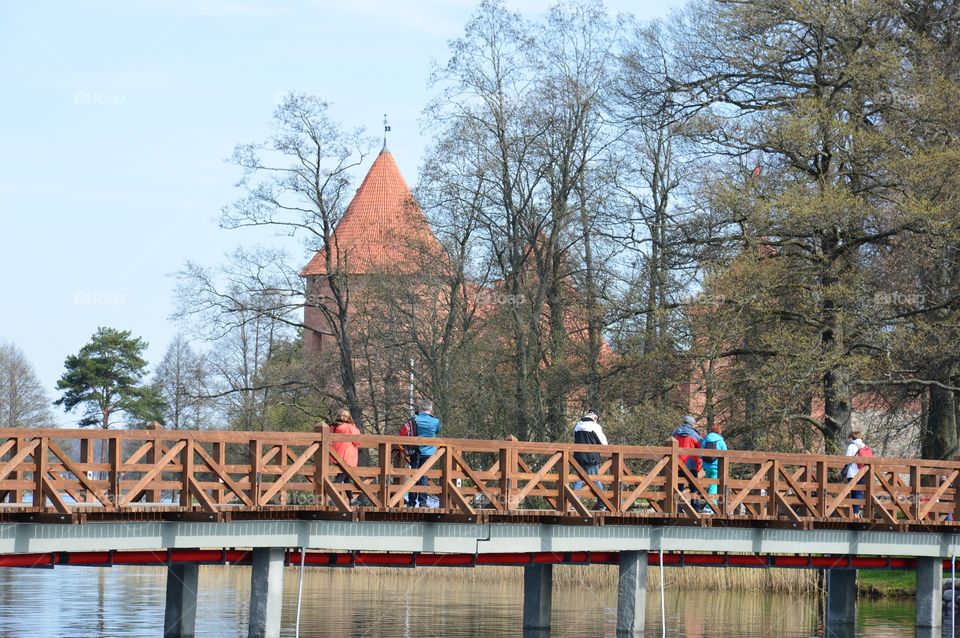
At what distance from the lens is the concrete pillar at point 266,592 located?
18.8m

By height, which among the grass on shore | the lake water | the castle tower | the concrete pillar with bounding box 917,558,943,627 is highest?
the castle tower

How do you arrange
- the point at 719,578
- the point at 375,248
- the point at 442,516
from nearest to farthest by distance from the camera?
1. the point at 442,516
2. the point at 719,578
3. the point at 375,248

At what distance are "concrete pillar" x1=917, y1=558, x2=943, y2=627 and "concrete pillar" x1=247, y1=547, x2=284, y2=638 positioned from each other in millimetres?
11212

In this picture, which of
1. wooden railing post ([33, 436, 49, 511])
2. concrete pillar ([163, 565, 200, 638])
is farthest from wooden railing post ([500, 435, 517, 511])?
wooden railing post ([33, 436, 49, 511])

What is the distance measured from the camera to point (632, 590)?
2197 cm

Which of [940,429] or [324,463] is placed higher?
[940,429]

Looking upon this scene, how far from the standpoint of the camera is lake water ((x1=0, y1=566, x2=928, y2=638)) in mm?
24266

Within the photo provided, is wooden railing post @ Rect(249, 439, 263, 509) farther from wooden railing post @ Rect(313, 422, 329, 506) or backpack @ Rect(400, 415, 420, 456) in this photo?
backpack @ Rect(400, 415, 420, 456)

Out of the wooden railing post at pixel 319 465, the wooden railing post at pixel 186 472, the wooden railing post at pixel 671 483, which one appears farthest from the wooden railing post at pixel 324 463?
the wooden railing post at pixel 671 483

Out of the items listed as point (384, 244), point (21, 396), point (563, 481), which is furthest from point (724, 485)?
point (21, 396)

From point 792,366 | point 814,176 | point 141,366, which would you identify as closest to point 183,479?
point 792,366

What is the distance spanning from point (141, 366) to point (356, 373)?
123 ft

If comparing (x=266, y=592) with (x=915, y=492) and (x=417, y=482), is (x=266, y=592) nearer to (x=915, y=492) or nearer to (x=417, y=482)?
(x=417, y=482)

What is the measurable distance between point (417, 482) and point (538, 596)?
3.90 m
